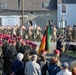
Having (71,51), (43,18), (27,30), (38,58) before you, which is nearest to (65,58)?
(71,51)

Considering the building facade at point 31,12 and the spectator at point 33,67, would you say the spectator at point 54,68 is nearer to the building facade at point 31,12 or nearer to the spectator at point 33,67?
the spectator at point 33,67

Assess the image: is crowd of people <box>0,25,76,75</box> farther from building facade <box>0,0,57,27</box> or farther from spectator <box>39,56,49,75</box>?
building facade <box>0,0,57,27</box>

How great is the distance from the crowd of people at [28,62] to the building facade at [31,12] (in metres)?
57.1

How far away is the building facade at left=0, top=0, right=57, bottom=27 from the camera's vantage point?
249ft

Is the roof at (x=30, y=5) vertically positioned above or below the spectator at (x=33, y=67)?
above

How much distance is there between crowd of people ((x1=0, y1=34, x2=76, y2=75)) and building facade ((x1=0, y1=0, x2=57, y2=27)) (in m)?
57.1

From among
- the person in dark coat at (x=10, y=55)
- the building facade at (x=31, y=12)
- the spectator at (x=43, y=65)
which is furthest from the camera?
the building facade at (x=31, y=12)

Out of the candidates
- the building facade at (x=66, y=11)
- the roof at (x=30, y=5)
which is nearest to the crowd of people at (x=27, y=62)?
the building facade at (x=66, y=11)

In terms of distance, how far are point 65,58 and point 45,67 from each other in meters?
12.9

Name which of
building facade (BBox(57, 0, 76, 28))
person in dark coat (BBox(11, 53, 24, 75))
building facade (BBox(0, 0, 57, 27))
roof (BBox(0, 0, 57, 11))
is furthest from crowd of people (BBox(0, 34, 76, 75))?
roof (BBox(0, 0, 57, 11))

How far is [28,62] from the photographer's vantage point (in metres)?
14.2

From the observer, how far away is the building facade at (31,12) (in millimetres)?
75750

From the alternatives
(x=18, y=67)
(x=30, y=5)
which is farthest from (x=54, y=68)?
(x=30, y=5)

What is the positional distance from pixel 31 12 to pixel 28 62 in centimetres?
6360
